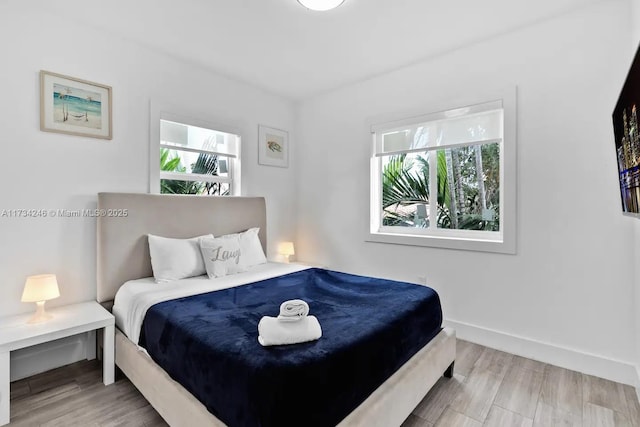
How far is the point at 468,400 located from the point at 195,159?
3229 mm

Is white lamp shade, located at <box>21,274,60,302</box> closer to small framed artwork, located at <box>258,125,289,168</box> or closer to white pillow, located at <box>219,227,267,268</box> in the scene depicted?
white pillow, located at <box>219,227,267,268</box>

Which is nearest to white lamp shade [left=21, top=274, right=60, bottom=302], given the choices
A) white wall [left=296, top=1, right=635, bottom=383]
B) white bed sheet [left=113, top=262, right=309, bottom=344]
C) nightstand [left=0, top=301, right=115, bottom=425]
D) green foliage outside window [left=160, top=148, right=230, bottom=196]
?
nightstand [left=0, top=301, right=115, bottom=425]

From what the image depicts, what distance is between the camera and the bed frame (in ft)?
5.04

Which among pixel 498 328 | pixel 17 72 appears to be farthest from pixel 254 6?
pixel 498 328

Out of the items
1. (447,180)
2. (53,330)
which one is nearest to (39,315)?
(53,330)

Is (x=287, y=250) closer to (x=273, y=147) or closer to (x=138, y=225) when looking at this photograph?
(x=273, y=147)

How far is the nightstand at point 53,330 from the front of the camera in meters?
1.80

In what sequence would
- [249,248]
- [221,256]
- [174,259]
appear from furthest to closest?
[249,248]
[221,256]
[174,259]

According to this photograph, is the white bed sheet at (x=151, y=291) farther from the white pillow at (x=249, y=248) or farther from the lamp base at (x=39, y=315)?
the lamp base at (x=39, y=315)

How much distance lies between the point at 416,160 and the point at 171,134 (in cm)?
257

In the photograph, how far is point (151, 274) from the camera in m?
2.82

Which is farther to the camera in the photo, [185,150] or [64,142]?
[185,150]

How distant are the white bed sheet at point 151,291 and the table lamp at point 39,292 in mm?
419
